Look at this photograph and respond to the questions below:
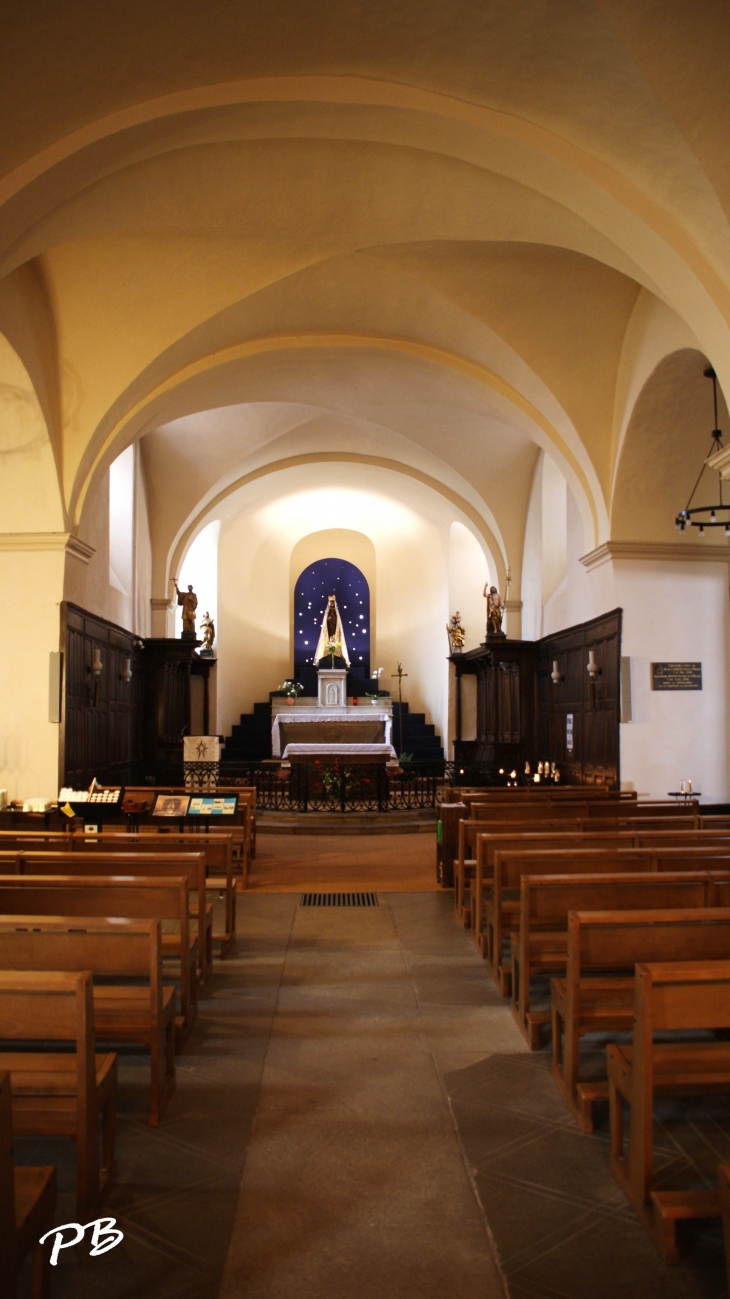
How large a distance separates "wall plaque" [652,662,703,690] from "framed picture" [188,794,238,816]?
5850mm

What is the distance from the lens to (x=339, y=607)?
76.0 ft

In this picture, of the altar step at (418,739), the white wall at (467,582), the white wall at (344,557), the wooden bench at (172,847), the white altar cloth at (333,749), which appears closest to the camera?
the wooden bench at (172,847)

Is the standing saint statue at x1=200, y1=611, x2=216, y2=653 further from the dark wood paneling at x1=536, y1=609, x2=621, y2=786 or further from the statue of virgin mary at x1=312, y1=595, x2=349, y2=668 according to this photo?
the dark wood paneling at x1=536, y1=609, x2=621, y2=786

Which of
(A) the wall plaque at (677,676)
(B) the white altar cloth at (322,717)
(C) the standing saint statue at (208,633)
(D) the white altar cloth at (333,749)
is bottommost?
(D) the white altar cloth at (333,749)

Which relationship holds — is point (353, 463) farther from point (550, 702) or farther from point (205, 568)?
point (550, 702)

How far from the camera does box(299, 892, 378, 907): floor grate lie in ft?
24.1

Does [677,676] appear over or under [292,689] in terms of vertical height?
under

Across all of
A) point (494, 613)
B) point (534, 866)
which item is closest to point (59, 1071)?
point (534, 866)

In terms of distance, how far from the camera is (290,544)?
22.9 meters

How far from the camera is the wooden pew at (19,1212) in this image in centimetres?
203

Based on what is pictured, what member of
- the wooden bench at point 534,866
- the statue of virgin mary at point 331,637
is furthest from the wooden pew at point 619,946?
the statue of virgin mary at point 331,637

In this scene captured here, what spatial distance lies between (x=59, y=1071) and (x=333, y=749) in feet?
44.2

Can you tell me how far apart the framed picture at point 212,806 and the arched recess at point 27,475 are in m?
4.87

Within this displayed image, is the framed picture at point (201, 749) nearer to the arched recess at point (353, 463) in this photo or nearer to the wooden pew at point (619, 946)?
the arched recess at point (353, 463)
